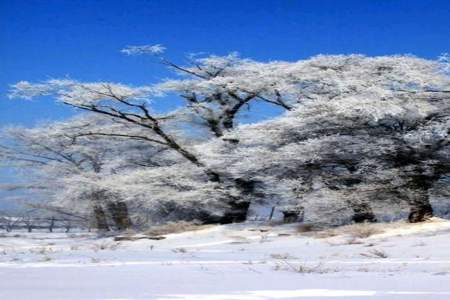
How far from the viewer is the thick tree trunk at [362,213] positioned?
18500 millimetres

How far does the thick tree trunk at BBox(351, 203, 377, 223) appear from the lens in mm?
18500

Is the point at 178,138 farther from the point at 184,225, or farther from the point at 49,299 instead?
the point at 49,299

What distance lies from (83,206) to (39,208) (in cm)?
574

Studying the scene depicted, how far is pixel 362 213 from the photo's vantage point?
61.4 ft

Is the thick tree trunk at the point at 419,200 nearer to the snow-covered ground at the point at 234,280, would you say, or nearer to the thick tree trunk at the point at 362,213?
the thick tree trunk at the point at 362,213

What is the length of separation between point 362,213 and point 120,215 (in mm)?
13211

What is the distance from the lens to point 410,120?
19141 millimetres

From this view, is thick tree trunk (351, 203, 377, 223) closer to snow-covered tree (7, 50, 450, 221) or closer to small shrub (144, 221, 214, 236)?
snow-covered tree (7, 50, 450, 221)

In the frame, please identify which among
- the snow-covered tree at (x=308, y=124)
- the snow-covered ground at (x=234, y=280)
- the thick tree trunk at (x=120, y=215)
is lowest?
the snow-covered ground at (x=234, y=280)

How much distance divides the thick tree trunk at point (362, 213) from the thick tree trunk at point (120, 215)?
40.6 ft

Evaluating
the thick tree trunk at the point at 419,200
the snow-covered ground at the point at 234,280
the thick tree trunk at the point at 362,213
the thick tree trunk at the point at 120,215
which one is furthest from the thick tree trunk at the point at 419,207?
the thick tree trunk at the point at 120,215

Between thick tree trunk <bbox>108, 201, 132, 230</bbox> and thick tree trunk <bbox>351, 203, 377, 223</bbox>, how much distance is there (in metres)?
12.4

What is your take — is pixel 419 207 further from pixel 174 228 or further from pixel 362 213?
pixel 174 228

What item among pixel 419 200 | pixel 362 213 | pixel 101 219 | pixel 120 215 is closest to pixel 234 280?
pixel 362 213
